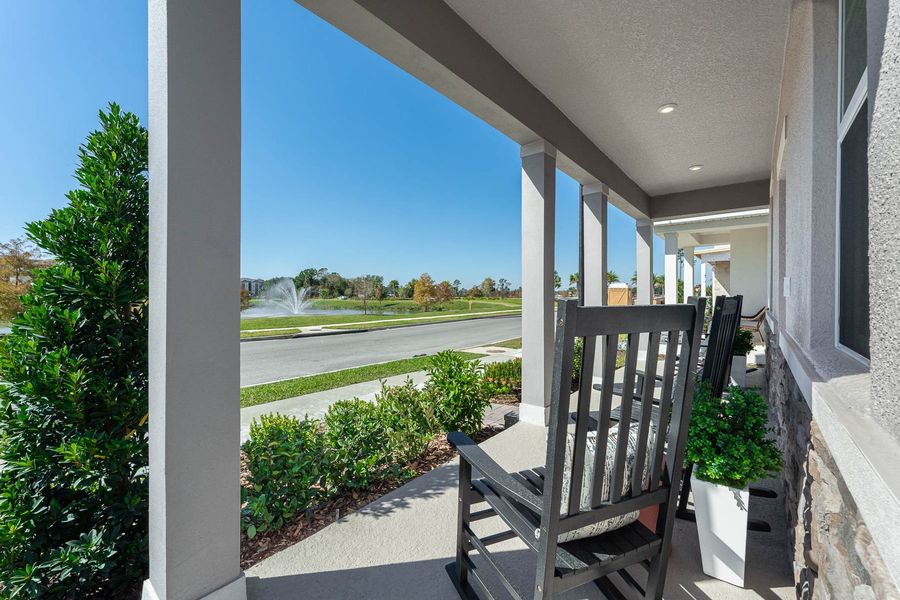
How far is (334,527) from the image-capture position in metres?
2.05

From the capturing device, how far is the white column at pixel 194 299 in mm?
1323

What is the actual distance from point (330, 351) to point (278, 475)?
31.9ft

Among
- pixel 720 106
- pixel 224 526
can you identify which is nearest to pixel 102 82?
pixel 224 526

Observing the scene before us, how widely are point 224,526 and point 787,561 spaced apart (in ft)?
7.83

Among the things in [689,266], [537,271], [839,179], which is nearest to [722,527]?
[839,179]

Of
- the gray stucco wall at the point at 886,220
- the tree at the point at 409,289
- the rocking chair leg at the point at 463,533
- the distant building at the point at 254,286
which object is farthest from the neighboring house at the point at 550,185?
the tree at the point at 409,289

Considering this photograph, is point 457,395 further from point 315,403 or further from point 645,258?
point 645,258

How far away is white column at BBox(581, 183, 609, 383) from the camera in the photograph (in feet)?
16.7

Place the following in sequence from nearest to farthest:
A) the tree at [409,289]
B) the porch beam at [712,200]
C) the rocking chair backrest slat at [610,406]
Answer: the rocking chair backrest slat at [610,406] → the porch beam at [712,200] → the tree at [409,289]

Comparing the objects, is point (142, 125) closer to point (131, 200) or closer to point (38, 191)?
point (131, 200)

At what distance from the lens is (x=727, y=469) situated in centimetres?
152

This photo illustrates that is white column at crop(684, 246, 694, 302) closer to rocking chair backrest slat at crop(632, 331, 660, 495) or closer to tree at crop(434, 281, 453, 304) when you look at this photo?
rocking chair backrest slat at crop(632, 331, 660, 495)

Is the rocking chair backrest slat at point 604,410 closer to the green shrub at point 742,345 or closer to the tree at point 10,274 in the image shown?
Answer: the tree at point 10,274

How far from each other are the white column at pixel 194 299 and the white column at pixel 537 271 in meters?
2.67
